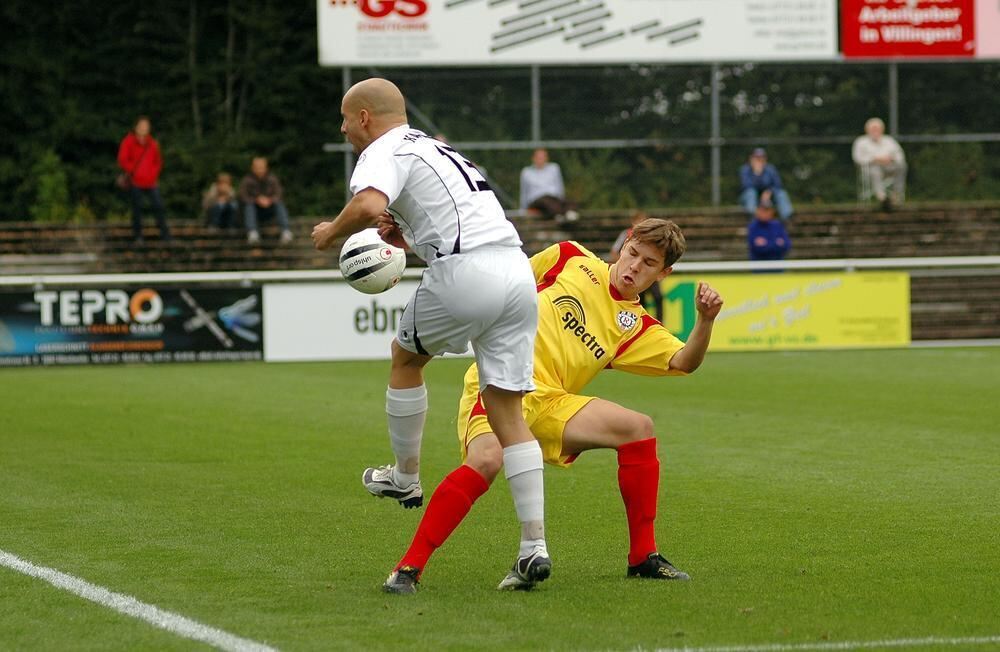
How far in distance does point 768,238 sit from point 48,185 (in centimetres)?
1592

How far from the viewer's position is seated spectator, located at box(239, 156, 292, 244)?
1032 inches

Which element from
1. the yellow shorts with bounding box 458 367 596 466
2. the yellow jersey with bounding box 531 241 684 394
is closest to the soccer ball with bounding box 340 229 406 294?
the yellow shorts with bounding box 458 367 596 466

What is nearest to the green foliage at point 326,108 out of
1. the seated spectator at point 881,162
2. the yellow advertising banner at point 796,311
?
the seated spectator at point 881,162

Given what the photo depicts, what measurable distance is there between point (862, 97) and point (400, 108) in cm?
2553

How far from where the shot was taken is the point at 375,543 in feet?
24.8

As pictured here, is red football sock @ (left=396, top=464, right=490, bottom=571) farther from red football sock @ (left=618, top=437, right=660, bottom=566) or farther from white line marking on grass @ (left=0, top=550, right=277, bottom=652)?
white line marking on grass @ (left=0, top=550, right=277, bottom=652)

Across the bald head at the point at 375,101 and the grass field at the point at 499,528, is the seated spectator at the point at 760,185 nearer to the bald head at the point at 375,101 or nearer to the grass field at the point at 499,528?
the grass field at the point at 499,528

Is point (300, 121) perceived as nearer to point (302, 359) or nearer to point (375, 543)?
point (302, 359)

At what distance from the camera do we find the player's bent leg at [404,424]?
6.64m

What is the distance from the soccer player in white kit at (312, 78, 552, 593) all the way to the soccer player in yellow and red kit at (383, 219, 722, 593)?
0.45 ft

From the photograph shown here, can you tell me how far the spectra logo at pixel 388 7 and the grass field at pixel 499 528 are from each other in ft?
44.8

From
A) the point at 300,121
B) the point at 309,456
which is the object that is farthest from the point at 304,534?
the point at 300,121

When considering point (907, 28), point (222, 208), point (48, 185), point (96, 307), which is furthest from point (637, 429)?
point (48, 185)

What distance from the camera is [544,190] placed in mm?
27234
